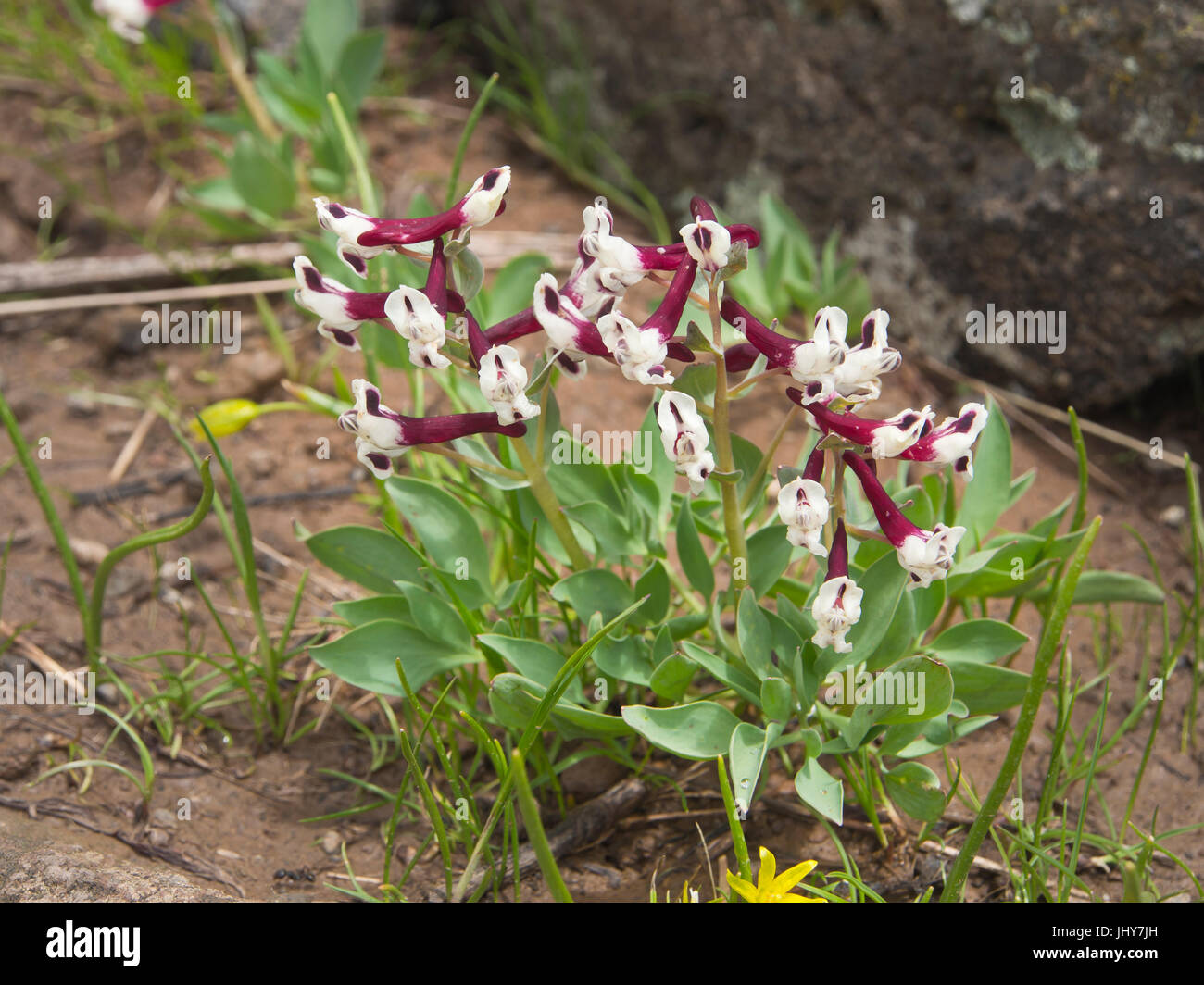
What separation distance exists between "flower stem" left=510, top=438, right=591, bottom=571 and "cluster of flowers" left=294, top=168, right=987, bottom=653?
15 cm

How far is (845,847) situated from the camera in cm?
210

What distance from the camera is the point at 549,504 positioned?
201cm

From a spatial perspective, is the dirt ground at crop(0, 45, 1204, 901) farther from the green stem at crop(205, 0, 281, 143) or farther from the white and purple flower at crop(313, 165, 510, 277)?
the white and purple flower at crop(313, 165, 510, 277)

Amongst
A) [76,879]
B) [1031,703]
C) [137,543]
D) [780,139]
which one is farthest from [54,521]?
[780,139]

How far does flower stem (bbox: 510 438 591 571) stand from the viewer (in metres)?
1.92

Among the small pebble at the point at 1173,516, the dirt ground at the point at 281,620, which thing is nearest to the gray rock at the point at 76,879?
the dirt ground at the point at 281,620

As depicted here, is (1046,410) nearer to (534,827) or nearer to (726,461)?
(726,461)

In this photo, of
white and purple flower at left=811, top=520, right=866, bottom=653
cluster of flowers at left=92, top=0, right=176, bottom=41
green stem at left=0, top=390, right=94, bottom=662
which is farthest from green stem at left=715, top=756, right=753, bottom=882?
cluster of flowers at left=92, top=0, right=176, bottom=41

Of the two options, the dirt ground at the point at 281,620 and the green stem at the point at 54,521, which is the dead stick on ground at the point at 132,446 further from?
the green stem at the point at 54,521

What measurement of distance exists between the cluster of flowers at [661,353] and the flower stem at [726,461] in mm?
34

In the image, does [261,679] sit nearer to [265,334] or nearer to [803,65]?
[265,334]

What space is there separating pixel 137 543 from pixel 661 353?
3.85ft

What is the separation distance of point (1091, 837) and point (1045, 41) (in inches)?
79.0
